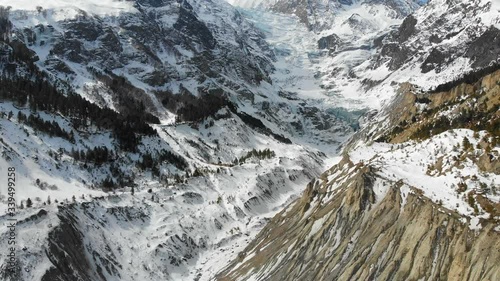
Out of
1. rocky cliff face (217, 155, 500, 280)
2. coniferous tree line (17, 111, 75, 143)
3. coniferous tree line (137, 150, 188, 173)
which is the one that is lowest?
coniferous tree line (137, 150, 188, 173)

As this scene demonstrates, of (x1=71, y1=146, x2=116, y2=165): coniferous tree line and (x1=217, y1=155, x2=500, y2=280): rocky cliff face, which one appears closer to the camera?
(x1=217, y1=155, x2=500, y2=280): rocky cliff face

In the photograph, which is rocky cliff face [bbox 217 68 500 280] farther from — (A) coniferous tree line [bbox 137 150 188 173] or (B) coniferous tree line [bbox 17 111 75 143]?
(B) coniferous tree line [bbox 17 111 75 143]

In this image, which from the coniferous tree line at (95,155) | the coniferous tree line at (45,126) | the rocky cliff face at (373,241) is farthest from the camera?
the coniferous tree line at (45,126)

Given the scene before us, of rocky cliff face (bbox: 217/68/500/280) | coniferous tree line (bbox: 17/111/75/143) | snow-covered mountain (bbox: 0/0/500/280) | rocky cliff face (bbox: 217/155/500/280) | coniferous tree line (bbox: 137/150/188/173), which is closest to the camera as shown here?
rocky cliff face (bbox: 217/155/500/280)

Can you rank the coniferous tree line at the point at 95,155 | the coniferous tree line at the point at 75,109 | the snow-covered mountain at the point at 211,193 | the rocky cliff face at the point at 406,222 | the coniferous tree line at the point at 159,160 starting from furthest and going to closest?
1. the coniferous tree line at the point at 75,109
2. the coniferous tree line at the point at 159,160
3. the coniferous tree line at the point at 95,155
4. the snow-covered mountain at the point at 211,193
5. the rocky cliff face at the point at 406,222

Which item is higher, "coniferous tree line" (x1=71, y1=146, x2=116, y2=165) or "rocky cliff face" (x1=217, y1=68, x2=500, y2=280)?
"rocky cliff face" (x1=217, y1=68, x2=500, y2=280)

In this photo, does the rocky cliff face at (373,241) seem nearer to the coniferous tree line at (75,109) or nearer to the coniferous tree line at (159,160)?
the coniferous tree line at (159,160)

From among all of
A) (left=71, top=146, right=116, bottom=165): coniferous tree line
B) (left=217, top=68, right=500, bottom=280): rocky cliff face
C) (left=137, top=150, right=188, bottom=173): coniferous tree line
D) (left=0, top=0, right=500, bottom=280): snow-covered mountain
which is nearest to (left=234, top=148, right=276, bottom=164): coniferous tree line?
(left=0, top=0, right=500, bottom=280): snow-covered mountain

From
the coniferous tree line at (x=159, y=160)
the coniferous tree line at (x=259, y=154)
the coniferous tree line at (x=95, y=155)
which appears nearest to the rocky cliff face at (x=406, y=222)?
the coniferous tree line at (x=95, y=155)

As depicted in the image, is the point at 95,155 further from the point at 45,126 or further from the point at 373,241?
the point at 373,241

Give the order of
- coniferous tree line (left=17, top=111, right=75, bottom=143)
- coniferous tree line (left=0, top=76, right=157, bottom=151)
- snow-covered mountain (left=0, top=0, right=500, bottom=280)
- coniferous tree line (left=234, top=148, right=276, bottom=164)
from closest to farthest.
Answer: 1. snow-covered mountain (left=0, top=0, right=500, bottom=280)
2. coniferous tree line (left=17, top=111, right=75, bottom=143)
3. coniferous tree line (left=0, top=76, right=157, bottom=151)
4. coniferous tree line (left=234, top=148, right=276, bottom=164)

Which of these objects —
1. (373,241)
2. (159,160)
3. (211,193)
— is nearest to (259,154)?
(159,160)

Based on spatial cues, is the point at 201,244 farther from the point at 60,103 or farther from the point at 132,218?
the point at 60,103
